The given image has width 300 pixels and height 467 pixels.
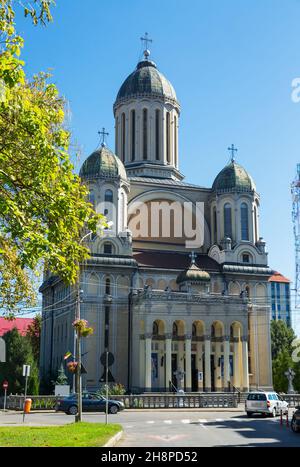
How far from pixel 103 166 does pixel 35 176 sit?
169ft

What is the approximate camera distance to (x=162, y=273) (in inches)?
2505

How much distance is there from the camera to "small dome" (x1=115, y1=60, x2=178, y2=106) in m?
74.1

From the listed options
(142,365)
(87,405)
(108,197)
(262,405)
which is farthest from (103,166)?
(262,405)

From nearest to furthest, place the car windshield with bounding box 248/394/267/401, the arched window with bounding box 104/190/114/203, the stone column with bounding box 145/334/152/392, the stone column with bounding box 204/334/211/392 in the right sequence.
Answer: the car windshield with bounding box 248/394/267/401, the stone column with bounding box 145/334/152/392, the stone column with bounding box 204/334/211/392, the arched window with bounding box 104/190/114/203

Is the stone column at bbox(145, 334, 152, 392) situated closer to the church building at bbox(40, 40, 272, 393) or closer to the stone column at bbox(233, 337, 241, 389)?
the church building at bbox(40, 40, 272, 393)

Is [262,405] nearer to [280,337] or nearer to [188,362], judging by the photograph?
[188,362]

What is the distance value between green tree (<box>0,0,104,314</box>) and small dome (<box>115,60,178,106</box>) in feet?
194

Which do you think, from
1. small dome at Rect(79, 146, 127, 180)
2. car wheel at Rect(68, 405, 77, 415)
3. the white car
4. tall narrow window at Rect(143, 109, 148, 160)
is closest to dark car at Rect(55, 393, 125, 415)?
car wheel at Rect(68, 405, 77, 415)

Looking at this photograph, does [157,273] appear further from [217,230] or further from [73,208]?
[73,208]

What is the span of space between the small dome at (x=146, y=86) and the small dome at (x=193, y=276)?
23959 mm

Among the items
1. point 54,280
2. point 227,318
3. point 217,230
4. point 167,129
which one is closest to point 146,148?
point 167,129

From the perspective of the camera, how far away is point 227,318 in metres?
60.0
